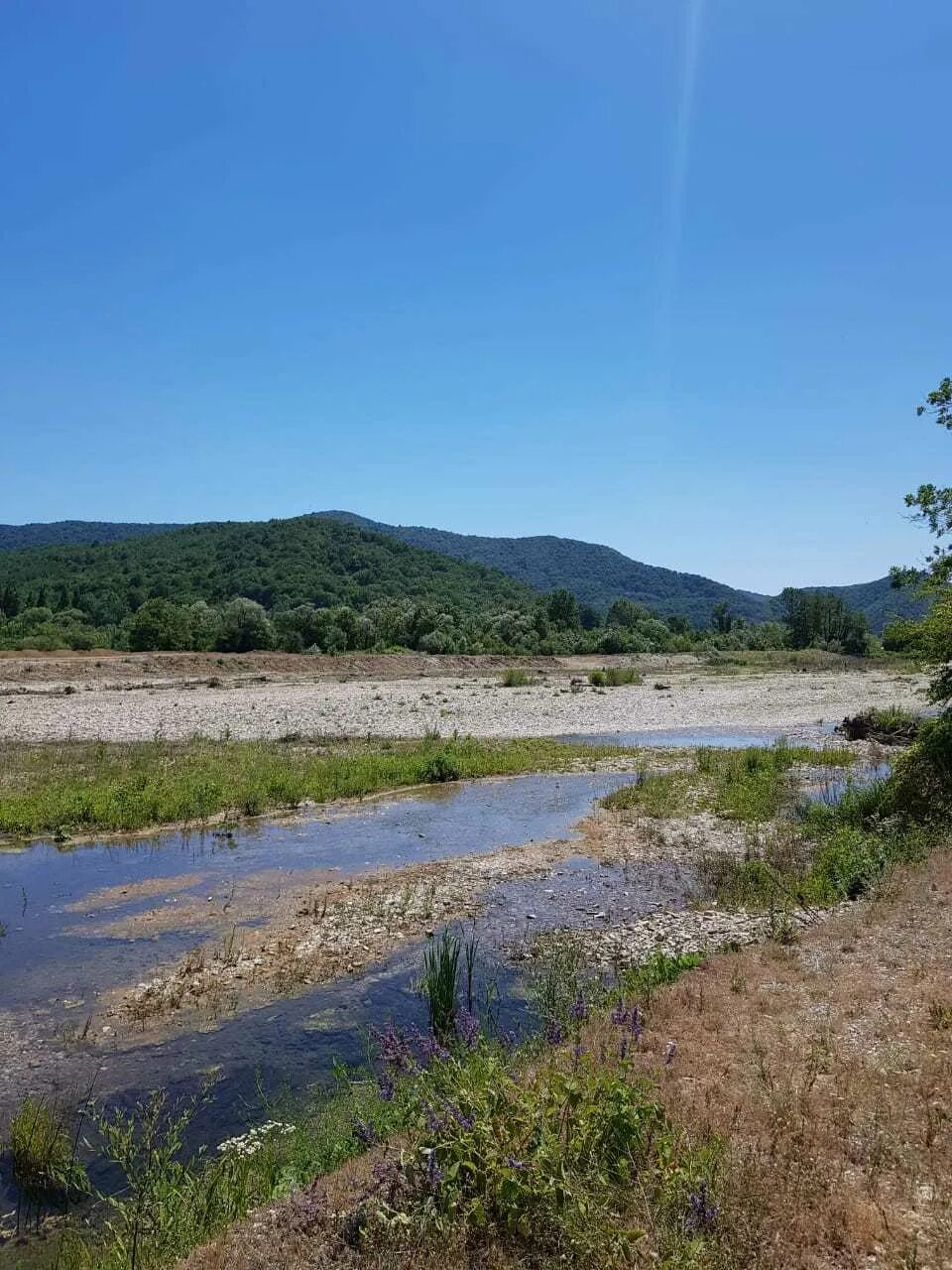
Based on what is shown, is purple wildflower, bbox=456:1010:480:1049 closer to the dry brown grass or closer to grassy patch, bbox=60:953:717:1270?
grassy patch, bbox=60:953:717:1270

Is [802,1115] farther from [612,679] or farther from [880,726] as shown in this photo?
[612,679]

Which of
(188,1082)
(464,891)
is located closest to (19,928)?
(188,1082)

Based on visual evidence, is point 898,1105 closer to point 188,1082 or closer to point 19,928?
point 188,1082

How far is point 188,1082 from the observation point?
839 centimetres

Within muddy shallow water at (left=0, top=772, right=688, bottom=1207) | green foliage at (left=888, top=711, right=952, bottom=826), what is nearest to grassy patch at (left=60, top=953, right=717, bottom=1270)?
muddy shallow water at (left=0, top=772, right=688, bottom=1207)

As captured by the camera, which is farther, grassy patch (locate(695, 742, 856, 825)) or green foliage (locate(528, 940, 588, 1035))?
grassy patch (locate(695, 742, 856, 825))

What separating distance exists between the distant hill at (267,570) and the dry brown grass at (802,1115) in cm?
11373

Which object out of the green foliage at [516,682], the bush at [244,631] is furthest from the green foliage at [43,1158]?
the bush at [244,631]

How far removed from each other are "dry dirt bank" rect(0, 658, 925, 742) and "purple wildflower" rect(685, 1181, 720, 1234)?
29.6m

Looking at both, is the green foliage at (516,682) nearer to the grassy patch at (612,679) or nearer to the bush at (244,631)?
the grassy patch at (612,679)

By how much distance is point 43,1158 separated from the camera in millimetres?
6809

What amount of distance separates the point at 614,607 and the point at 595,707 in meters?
101

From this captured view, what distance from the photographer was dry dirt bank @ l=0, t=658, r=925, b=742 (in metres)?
36.1

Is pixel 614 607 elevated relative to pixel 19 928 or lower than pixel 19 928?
elevated
